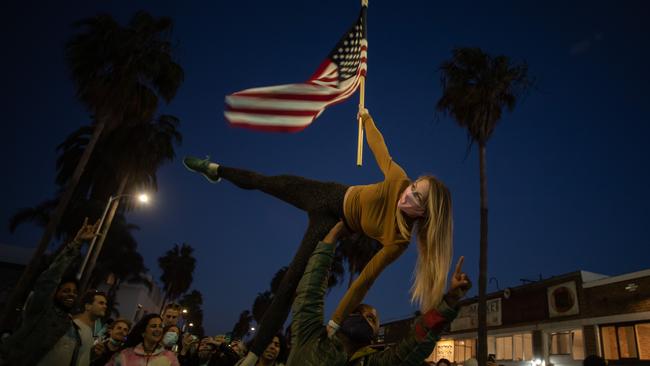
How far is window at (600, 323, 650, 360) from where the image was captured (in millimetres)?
16500

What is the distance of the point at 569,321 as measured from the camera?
1995 centimetres

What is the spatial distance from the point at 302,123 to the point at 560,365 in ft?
66.8

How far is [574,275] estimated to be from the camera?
20.5 m

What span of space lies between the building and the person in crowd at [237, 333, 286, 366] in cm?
1647

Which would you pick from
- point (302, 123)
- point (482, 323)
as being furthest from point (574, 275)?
point (302, 123)

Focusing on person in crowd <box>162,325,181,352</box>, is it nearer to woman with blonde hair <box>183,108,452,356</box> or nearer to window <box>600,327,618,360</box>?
woman with blonde hair <box>183,108,452,356</box>

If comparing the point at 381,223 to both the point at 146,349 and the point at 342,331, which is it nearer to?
the point at 342,331

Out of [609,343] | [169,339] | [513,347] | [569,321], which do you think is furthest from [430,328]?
[513,347]

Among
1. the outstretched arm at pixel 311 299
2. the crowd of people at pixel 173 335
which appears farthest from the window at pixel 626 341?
the outstretched arm at pixel 311 299

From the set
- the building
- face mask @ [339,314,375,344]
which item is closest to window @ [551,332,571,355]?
the building

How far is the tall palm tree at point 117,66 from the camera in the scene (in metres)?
15.2

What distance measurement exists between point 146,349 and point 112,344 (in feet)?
3.53

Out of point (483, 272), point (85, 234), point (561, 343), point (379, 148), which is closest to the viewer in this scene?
point (379, 148)

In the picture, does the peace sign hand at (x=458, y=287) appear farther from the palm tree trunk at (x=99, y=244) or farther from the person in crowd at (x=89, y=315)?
the palm tree trunk at (x=99, y=244)
